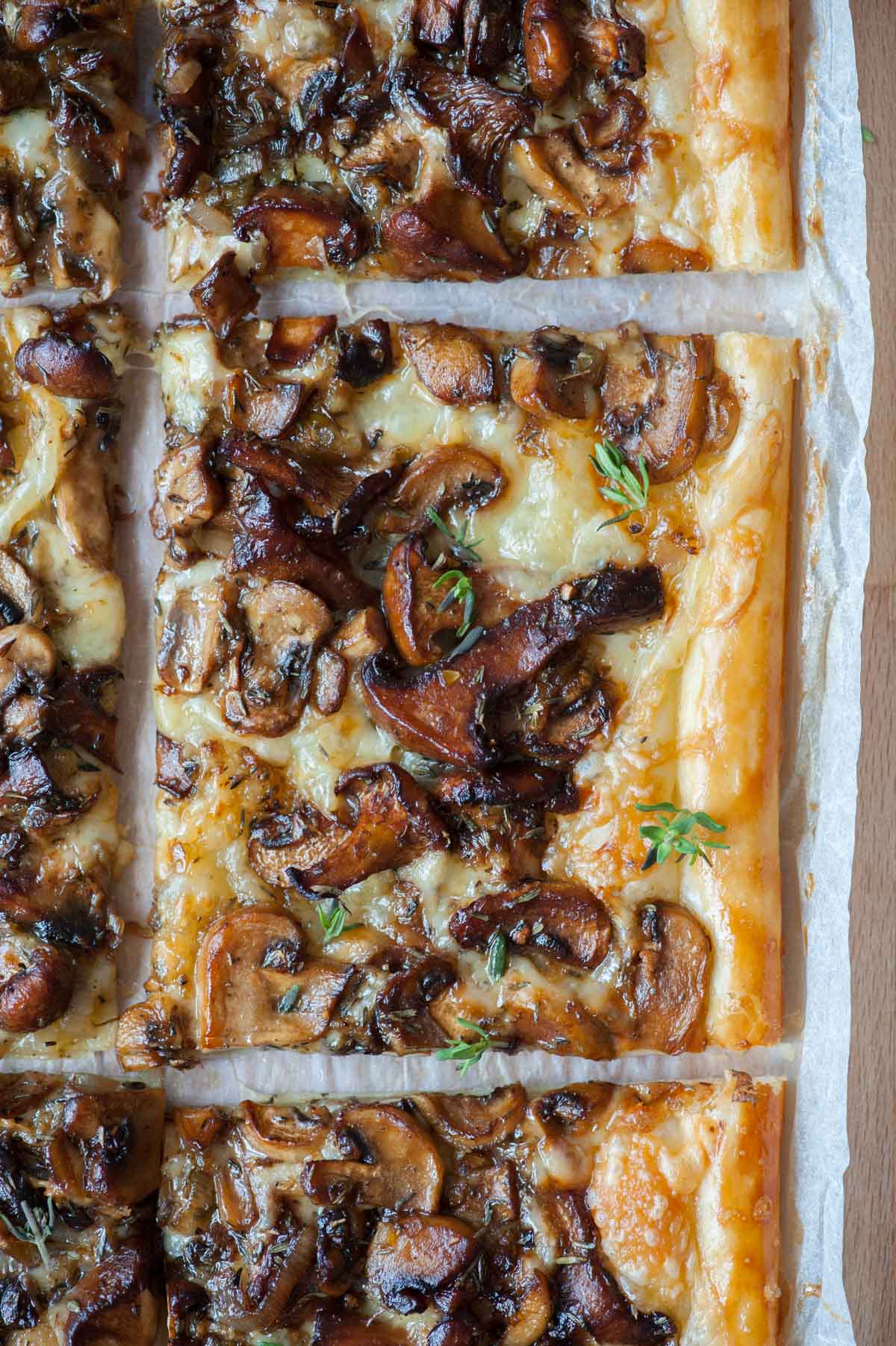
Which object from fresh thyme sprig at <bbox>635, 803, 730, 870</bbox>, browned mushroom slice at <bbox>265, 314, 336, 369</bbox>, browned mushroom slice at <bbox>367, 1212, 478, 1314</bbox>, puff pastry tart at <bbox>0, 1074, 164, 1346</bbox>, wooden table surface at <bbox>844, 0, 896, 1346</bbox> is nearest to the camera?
fresh thyme sprig at <bbox>635, 803, 730, 870</bbox>

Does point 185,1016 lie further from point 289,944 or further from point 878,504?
point 878,504

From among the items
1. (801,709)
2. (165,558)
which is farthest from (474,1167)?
(165,558)

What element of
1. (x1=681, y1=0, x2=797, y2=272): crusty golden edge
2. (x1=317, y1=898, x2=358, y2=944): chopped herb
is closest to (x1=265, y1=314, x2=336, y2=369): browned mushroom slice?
(x1=681, y1=0, x2=797, y2=272): crusty golden edge

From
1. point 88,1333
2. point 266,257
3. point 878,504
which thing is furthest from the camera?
point 878,504

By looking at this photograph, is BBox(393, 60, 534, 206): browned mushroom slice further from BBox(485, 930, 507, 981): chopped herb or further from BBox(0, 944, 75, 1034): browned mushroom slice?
BBox(0, 944, 75, 1034): browned mushroom slice

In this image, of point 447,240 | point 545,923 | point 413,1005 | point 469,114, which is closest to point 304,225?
point 447,240

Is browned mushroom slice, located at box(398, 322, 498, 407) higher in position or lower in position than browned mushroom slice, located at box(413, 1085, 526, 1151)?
higher
